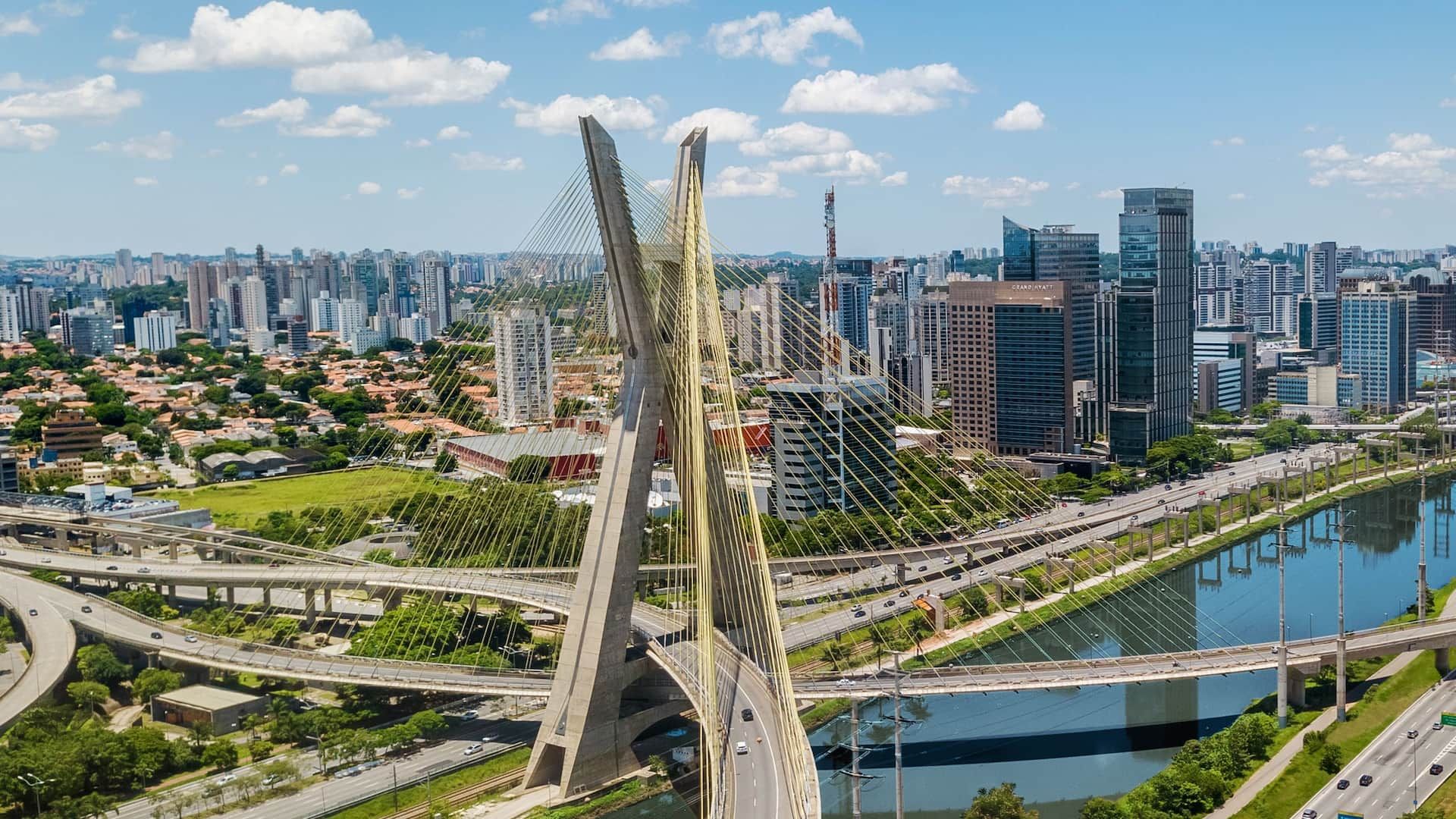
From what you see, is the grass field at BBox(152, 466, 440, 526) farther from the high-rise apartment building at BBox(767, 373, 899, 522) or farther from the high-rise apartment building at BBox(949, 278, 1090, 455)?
the high-rise apartment building at BBox(949, 278, 1090, 455)

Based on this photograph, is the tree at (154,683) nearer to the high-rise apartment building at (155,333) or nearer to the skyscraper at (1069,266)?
the skyscraper at (1069,266)

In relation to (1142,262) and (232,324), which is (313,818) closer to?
(1142,262)

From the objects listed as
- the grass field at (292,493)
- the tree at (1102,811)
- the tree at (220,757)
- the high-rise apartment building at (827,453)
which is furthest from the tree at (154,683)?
the tree at (1102,811)

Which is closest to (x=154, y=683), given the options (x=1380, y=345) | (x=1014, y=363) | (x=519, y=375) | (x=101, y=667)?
(x=101, y=667)

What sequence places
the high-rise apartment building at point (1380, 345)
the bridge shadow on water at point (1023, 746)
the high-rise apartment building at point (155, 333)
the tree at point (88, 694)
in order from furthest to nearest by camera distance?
the high-rise apartment building at point (155, 333) → the high-rise apartment building at point (1380, 345) → the tree at point (88, 694) → the bridge shadow on water at point (1023, 746)

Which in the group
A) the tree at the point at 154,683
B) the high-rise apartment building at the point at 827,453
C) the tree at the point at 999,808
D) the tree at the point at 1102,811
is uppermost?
the high-rise apartment building at the point at 827,453

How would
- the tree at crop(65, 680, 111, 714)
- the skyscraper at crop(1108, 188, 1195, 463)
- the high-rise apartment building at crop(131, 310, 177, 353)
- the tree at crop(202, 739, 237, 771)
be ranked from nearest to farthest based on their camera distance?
the tree at crop(202, 739, 237, 771)
the tree at crop(65, 680, 111, 714)
the skyscraper at crop(1108, 188, 1195, 463)
the high-rise apartment building at crop(131, 310, 177, 353)

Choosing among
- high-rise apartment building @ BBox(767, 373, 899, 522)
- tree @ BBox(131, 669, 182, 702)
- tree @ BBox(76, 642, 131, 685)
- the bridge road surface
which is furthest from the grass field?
the bridge road surface
